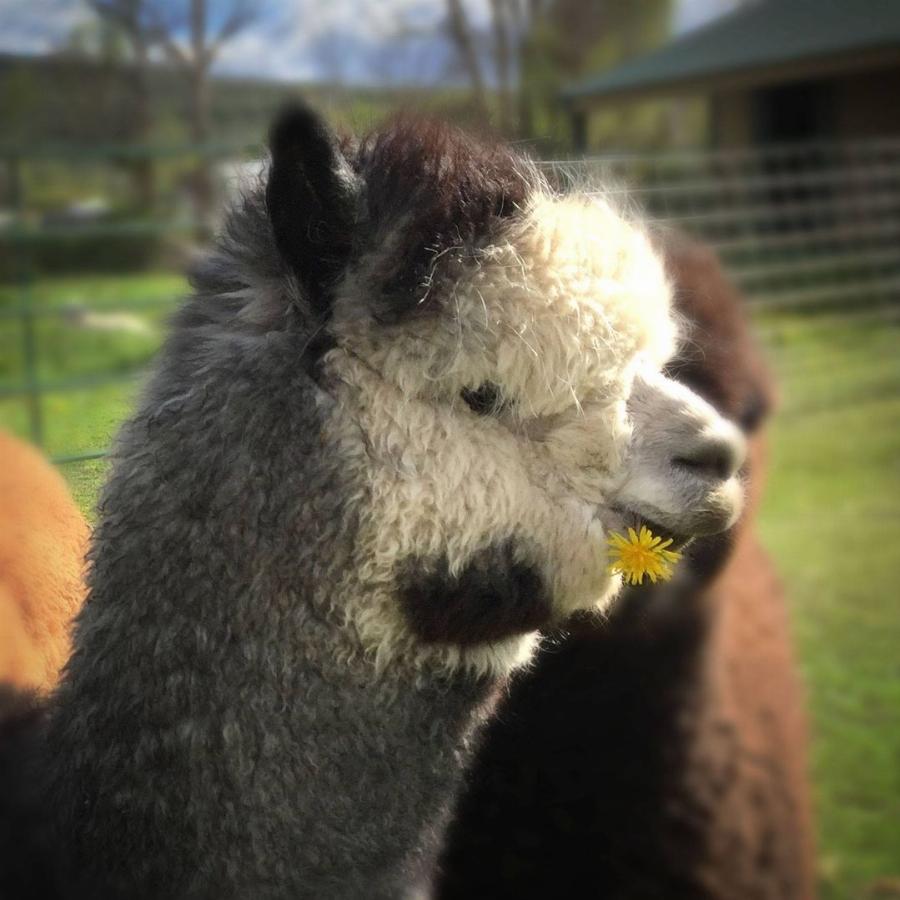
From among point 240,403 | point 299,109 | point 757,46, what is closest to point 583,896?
point 240,403

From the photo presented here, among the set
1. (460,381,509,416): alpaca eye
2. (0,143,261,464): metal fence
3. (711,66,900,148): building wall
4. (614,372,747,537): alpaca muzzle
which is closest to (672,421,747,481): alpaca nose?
(614,372,747,537): alpaca muzzle

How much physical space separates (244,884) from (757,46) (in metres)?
6.02

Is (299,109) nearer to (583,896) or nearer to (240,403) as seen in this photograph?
(240,403)

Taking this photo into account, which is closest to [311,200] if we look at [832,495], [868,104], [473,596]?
[473,596]

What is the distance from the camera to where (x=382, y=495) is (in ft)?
3.08

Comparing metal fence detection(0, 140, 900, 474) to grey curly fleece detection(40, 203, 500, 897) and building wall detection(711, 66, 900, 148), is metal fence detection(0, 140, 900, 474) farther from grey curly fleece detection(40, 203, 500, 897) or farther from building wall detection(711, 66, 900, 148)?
grey curly fleece detection(40, 203, 500, 897)

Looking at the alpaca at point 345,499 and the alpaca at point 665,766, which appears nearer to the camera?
the alpaca at point 345,499

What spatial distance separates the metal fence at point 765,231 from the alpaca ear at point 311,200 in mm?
2706

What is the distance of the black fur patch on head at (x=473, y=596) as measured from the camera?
0.96m

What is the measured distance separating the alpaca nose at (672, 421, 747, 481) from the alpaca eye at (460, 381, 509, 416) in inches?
6.7

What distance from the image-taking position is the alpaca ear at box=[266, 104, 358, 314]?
0.85m

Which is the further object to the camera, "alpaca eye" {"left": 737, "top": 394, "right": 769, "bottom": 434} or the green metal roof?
the green metal roof

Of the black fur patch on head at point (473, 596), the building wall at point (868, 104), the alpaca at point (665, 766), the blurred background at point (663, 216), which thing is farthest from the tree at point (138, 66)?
the building wall at point (868, 104)

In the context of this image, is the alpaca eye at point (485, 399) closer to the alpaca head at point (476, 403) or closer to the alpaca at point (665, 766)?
the alpaca head at point (476, 403)
